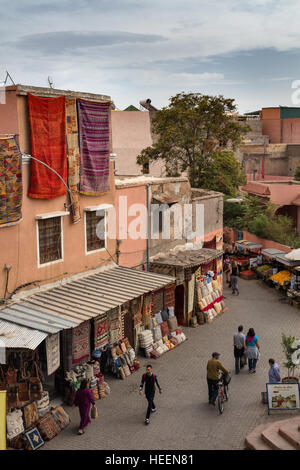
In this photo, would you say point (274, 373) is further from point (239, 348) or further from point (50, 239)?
point (50, 239)

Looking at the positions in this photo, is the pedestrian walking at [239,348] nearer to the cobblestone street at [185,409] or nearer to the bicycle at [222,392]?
the cobblestone street at [185,409]

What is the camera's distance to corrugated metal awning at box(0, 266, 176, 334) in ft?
39.2

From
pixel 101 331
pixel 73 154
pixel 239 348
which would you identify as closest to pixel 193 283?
pixel 239 348

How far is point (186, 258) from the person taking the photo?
19.3 m

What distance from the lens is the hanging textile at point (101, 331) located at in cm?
1448

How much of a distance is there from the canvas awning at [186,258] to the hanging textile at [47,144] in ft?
18.5

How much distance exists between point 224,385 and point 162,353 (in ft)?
13.6

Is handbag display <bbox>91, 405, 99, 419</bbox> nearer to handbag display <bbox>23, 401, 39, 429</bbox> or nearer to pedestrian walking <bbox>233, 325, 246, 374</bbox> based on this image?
handbag display <bbox>23, 401, 39, 429</bbox>

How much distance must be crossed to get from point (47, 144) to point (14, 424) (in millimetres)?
7025
